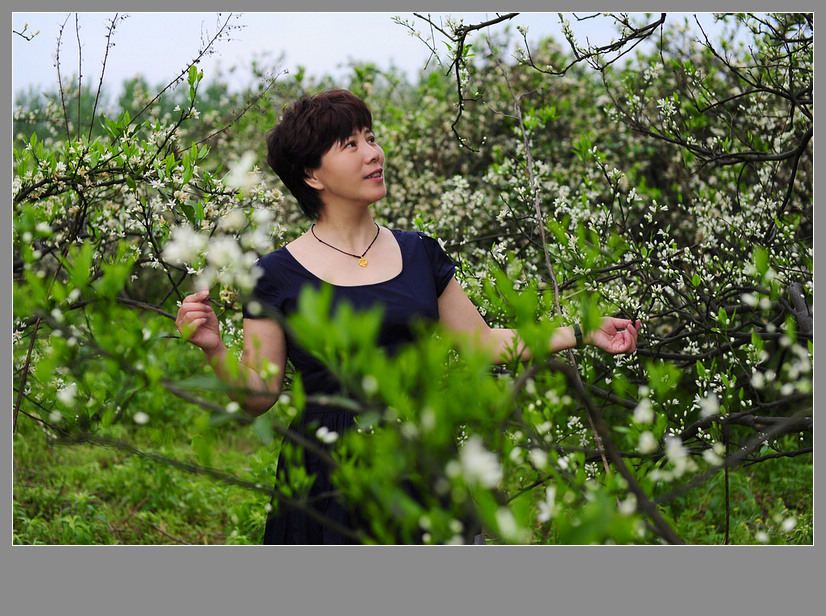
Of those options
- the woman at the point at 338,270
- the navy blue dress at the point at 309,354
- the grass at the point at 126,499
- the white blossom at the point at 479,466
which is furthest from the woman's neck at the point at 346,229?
the grass at the point at 126,499

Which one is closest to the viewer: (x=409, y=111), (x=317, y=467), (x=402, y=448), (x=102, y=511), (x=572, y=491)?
(x=402, y=448)

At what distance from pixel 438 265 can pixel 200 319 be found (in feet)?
2.69

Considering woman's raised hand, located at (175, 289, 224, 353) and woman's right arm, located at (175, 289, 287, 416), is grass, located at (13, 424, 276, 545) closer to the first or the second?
woman's right arm, located at (175, 289, 287, 416)

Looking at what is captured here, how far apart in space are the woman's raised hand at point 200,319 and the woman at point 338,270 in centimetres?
7

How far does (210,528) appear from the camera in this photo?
4.48 m

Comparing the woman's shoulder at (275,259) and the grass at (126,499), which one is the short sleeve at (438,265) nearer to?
the woman's shoulder at (275,259)

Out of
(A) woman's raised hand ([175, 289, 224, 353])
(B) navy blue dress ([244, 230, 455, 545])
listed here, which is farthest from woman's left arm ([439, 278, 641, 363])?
(A) woman's raised hand ([175, 289, 224, 353])

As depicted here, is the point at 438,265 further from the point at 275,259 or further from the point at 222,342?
the point at 222,342

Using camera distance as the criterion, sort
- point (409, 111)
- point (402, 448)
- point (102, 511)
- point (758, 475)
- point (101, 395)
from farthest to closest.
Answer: point (409, 111)
point (758, 475)
point (102, 511)
point (101, 395)
point (402, 448)

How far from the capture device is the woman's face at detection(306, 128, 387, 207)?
2.21 meters

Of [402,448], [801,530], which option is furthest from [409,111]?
[402,448]

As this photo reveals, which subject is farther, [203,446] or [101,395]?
[101,395]

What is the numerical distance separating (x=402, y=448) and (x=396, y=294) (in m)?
1.11

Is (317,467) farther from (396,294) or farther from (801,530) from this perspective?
(801,530)
